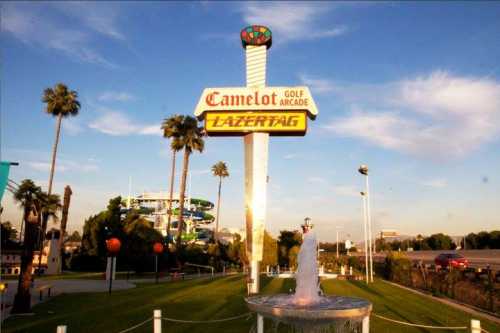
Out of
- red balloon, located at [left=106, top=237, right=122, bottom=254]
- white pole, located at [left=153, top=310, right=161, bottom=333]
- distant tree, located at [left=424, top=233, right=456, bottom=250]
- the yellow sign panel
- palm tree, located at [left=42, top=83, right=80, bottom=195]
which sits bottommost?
white pole, located at [left=153, top=310, right=161, bottom=333]

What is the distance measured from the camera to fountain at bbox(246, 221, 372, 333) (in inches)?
361

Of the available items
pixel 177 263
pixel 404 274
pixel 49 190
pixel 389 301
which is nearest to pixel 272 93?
pixel 389 301

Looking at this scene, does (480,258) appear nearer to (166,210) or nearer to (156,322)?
(156,322)

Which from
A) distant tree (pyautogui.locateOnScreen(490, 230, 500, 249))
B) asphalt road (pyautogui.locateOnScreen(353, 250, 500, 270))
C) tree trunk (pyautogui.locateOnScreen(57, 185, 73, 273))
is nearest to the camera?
asphalt road (pyautogui.locateOnScreen(353, 250, 500, 270))

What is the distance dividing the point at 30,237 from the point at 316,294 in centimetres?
1488

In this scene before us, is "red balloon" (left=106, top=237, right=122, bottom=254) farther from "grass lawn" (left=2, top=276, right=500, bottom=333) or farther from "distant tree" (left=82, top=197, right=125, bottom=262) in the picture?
"distant tree" (left=82, top=197, right=125, bottom=262)

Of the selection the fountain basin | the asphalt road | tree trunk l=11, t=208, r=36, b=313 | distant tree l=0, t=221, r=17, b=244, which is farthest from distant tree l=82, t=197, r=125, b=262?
the fountain basin

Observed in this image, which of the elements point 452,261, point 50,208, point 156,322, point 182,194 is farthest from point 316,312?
point 50,208

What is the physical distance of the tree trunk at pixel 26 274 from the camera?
18.8 m

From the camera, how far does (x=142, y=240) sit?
55.9 m

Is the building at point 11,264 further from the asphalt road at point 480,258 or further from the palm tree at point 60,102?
the asphalt road at point 480,258

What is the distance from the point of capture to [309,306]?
10.0 metres

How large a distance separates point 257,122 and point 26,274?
512 inches

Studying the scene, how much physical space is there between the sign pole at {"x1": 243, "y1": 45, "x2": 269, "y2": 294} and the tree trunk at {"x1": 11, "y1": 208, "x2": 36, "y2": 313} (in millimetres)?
10116
